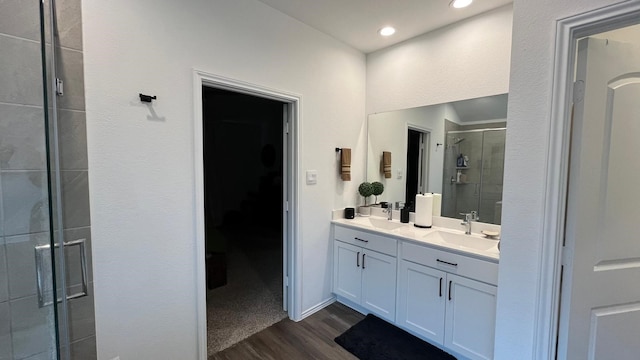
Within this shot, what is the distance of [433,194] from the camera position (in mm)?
2564

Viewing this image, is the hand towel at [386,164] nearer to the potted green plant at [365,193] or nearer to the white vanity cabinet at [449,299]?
the potted green plant at [365,193]

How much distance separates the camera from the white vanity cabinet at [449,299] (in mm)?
1761

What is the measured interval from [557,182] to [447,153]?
4.54ft

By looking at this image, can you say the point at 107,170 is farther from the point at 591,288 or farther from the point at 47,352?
the point at 591,288

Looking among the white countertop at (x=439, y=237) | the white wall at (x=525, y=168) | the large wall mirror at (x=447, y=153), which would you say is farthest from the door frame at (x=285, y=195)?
the white wall at (x=525, y=168)

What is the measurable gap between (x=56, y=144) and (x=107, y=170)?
25 centimetres

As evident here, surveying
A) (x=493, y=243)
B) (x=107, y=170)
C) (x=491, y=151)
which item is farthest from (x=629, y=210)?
(x=107, y=170)

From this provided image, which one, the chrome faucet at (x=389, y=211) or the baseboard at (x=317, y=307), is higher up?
the chrome faucet at (x=389, y=211)

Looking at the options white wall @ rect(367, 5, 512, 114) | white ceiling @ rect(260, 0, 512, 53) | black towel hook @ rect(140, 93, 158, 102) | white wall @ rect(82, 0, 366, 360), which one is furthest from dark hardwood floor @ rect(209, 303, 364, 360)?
white ceiling @ rect(260, 0, 512, 53)

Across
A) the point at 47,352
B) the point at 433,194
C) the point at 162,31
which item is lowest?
the point at 47,352

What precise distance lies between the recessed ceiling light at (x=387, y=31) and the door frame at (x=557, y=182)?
1.54 metres

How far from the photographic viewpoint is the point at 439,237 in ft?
7.54

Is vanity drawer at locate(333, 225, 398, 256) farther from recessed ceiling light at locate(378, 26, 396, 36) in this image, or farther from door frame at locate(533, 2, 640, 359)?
recessed ceiling light at locate(378, 26, 396, 36)

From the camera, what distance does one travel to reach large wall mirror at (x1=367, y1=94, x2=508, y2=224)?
7.23 feet
